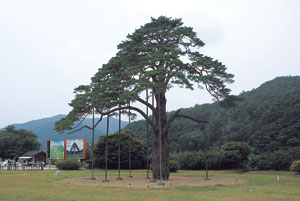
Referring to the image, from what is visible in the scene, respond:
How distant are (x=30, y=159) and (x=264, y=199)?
41.2 m

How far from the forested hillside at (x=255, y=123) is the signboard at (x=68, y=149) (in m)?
19.3

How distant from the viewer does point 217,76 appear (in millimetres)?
20781

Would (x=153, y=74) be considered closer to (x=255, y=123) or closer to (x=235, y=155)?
(x=235, y=155)

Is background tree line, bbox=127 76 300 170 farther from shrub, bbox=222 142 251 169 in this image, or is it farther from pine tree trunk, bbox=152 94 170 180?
pine tree trunk, bbox=152 94 170 180

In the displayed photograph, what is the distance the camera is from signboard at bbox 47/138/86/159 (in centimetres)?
3778

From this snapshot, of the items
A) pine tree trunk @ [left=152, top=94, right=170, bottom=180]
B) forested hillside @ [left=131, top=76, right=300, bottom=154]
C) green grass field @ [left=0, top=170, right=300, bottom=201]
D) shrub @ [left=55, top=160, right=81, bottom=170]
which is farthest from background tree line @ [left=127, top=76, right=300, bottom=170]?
green grass field @ [left=0, top=170, right=300, bottom=201]

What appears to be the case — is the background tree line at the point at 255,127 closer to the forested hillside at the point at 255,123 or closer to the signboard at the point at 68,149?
the forested hillside at the point at 255,123

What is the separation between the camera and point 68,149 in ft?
126

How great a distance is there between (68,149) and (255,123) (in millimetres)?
28029

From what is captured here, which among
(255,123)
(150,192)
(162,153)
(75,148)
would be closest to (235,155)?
(162,153)

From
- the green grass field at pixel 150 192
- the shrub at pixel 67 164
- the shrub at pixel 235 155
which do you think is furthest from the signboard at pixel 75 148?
the green grass field at pixel 150 192

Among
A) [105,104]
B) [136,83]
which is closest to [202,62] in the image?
[136,83]

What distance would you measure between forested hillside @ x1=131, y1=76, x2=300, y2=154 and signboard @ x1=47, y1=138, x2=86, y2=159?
1928 centimetres

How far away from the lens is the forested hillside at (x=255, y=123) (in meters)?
41.0
